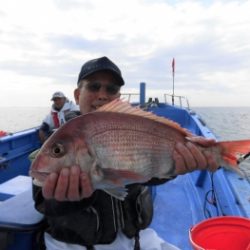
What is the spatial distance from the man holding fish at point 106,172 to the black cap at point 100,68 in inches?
27.3

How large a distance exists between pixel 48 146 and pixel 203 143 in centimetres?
98

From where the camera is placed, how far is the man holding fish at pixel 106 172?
1.87 m

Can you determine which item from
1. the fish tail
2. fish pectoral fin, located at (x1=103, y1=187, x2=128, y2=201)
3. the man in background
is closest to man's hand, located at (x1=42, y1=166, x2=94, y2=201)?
fish pectoral fin, located at (x1=103, y1=187, x2=128, y2=201)

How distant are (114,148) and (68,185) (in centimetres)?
34

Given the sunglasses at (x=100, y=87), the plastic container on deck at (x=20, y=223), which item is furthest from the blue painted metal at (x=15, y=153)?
the sunglasses at (x=100, y=87)

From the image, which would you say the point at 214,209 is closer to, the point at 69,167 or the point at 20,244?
the point at 20,244

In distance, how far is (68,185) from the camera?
75.5 inches

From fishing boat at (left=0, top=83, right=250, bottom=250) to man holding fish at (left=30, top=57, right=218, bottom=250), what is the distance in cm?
21

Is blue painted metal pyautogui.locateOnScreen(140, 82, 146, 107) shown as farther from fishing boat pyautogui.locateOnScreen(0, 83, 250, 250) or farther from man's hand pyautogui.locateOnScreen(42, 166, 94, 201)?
man's hand pyautogui.locateOnScreen(42, 166, 94, 201)

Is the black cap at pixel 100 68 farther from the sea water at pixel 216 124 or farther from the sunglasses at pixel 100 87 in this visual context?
the sea water at pixel 216 124

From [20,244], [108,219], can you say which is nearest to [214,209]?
[108,219]

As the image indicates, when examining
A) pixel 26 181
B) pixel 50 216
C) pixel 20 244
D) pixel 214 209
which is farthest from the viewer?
pixel 214 209

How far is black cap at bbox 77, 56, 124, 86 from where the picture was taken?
2.78 metres

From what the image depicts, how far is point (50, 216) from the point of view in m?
2.27
